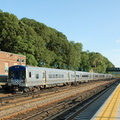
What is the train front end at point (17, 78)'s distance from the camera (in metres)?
23.7

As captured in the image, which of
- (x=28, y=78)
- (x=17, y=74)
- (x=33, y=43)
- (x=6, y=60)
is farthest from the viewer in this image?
(x=33, y=43)

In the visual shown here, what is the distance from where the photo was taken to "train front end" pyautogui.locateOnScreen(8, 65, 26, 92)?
23.7m

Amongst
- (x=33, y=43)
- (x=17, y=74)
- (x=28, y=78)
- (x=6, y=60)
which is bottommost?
(x=28, y=78)

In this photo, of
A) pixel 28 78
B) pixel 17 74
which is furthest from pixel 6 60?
pixel 28 78

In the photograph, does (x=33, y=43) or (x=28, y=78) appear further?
(x=33, y=43)

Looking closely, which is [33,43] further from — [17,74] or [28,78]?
[28,78]

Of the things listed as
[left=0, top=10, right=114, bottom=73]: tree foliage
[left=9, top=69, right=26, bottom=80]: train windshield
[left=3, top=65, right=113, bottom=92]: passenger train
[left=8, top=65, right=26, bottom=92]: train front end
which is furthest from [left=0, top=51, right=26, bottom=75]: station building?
[left=8, top=65, right=26, bottom=92]: train front end

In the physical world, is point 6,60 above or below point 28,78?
above

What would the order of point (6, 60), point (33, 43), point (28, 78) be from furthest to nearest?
1. point (33, 43)
2. point (6, 60)
3. point (28, 78)

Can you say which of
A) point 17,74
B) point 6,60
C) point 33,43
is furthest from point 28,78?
point 33,43

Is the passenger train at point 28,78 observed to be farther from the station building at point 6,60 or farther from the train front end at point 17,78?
the station building at point 6,60

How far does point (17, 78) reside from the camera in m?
24.0

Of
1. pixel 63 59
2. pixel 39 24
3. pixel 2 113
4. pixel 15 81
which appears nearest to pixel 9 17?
pixel 39 24

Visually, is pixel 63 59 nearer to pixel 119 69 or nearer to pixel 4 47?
pixel 4 47
